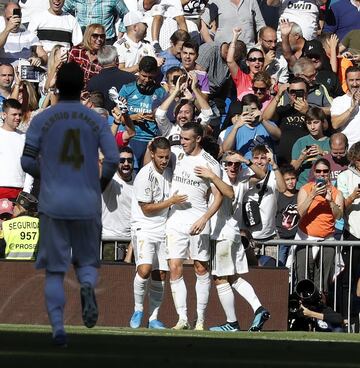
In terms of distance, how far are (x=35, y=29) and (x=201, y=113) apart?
3287 mm

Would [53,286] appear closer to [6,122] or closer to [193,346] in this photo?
[193,346]

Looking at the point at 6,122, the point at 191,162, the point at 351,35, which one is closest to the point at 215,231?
the point at 191,162

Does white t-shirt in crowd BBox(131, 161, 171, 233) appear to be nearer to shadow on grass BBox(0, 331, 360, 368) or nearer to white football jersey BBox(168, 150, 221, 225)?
white football jersey BBox(168, 150, 221, 225)

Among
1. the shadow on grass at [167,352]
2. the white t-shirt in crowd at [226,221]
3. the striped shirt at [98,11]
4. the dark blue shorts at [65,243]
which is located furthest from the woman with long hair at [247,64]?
the dark blue shorts at [65,243]

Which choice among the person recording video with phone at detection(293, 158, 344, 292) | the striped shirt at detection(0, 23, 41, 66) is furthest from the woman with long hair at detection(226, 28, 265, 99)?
the person recording video with phone at detection(293, 158, 344, 292)

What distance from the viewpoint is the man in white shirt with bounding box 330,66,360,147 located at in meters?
19.9

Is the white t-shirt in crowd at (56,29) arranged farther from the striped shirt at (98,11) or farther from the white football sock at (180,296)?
the white football sock at (180,296)

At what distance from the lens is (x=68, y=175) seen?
10.7 metres

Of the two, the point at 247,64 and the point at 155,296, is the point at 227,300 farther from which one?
the point at 247,64

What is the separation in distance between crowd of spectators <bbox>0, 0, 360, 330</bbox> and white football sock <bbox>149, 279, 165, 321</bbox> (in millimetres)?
956

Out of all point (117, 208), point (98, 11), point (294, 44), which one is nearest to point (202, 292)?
point (117, 208)

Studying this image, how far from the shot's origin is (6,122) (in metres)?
18.6

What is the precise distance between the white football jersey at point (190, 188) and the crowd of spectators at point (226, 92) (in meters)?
0.45

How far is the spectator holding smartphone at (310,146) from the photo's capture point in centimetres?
1914
